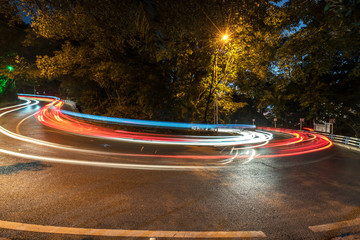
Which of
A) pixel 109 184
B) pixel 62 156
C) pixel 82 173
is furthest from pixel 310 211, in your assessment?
pixel 62 156

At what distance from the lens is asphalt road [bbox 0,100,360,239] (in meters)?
3.47

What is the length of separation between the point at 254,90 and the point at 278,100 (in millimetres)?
2728

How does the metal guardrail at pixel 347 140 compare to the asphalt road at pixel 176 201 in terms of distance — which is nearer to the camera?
the asphalt road at pixel 176 201

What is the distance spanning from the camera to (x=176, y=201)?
458 cm

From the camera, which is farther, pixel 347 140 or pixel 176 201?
pixel 347 140

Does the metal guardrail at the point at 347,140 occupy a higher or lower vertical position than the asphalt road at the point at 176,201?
higher

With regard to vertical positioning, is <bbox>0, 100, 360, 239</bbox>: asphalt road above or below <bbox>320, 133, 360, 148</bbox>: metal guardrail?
below

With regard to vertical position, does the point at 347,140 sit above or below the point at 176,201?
above

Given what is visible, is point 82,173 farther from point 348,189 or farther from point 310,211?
point 348,189

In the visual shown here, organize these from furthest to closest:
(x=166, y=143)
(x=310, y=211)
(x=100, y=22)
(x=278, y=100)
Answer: (x=278, y=100) < (x=166, y=143) < (x=100, y=22) < (x=310, y=211)

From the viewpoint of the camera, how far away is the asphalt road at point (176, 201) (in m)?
3.47

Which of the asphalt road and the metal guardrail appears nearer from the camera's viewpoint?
the asphalt road

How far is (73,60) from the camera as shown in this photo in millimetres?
16094

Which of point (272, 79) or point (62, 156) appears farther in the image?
point (272, 79)
